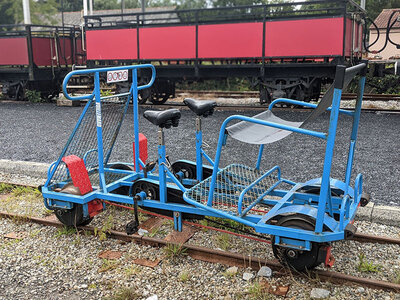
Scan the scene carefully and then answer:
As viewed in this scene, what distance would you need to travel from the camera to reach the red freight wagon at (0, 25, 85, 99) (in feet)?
50.2

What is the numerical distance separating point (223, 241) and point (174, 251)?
21.0 inches

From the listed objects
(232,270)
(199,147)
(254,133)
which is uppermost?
(254,133)

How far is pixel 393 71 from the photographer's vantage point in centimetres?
1173

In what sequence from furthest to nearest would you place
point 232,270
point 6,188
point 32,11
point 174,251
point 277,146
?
1. point 32,11
2. point 277,146
3. point 6,188
4. point 174,251
5. point 232,270

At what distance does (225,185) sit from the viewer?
14.1 ft

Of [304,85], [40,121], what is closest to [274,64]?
[304,85]

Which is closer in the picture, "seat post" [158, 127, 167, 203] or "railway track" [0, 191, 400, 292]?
"railway track" [0, 191, 400, 292]

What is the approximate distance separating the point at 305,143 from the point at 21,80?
12.1 metres

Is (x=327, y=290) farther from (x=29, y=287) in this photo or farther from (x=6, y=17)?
(x=6, y=17)

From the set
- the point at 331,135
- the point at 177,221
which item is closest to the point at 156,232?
the point at 177,221

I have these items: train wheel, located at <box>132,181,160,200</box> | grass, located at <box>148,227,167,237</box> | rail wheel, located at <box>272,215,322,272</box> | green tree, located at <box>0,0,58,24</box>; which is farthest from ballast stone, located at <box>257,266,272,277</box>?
green tree, located at <box>0,0,58,24</box>

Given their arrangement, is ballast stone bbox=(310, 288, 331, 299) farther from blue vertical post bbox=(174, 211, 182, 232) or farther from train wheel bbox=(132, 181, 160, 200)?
train wheel bbox=(132, 181, 160, 200)

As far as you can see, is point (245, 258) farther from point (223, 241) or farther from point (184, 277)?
point (184, 277)

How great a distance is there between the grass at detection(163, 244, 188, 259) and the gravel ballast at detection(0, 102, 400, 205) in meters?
2.60
